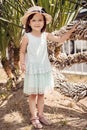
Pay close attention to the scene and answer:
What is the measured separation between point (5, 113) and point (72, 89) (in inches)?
33.6

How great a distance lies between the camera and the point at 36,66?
11.8ft

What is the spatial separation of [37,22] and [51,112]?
1025 millimetres

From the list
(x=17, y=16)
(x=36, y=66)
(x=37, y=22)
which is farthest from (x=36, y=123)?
(x=17, y=16)

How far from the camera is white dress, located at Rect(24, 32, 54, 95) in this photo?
3.60 metres

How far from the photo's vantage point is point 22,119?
3.91 meters

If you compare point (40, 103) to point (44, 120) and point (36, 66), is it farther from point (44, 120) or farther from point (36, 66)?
point (36, 66)

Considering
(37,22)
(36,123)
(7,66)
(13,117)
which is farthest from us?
(7,66)

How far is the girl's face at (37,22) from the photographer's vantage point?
140 inches

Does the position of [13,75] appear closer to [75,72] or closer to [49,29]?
[49,29]

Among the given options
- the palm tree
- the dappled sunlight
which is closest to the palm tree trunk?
the palm tree

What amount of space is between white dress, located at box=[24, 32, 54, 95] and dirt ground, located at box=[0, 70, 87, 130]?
0.40 metres

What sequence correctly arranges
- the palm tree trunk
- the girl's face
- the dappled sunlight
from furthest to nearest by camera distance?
the palm tree trunk
the dappled sunlight
the girl's face

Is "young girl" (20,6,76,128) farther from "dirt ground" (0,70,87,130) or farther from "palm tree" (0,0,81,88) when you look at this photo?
"palm tree" (0,0,81,88)

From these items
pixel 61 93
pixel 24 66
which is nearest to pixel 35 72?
pixel 24 66
